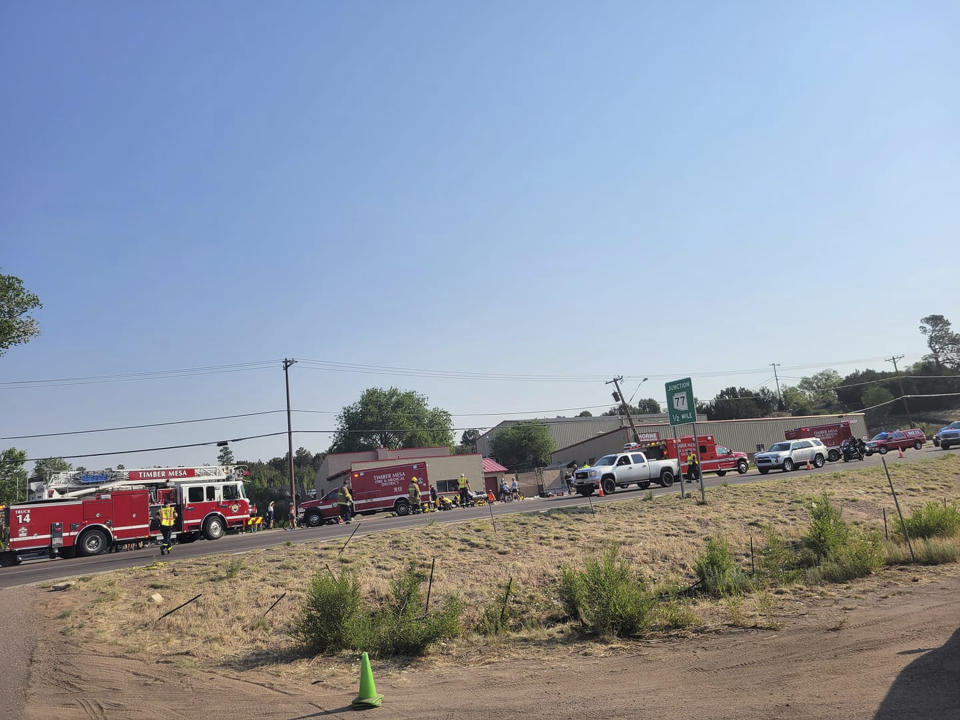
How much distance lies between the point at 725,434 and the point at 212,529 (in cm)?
5769

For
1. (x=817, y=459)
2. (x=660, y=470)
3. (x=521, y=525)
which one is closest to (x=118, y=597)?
(x=521, y=525)

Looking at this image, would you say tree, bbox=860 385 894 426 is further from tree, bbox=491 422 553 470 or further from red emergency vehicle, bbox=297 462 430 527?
red emergency vehicle, bbox=297 462 430 527

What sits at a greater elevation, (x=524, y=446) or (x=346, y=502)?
(x=524, y=446)

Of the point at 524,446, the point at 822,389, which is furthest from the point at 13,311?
the point at 822,389

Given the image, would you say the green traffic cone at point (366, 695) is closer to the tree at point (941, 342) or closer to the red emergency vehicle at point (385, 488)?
the red emergency vehicle at point (385, 488)

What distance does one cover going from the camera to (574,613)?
1195 centimetres

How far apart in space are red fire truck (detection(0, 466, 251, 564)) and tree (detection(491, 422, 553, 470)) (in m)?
63.1

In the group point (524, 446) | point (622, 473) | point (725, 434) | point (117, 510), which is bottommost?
point (622, 473)

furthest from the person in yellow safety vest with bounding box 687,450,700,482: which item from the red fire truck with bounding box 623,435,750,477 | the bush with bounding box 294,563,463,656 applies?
the bush with bounding box 294,563,463,656

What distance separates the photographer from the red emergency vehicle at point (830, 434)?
4675 cm

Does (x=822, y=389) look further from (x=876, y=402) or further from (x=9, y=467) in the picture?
(x=9, y=467)

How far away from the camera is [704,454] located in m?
40.2

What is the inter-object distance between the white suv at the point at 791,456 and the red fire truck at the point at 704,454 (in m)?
1.69

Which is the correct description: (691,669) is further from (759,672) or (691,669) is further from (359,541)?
(359,541)
